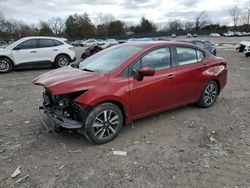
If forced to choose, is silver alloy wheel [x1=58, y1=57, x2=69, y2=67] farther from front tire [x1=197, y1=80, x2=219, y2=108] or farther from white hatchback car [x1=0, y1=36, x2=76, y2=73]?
front tire [x1=197, y1=80, x2=219, y2=108]

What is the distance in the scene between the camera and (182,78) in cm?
545

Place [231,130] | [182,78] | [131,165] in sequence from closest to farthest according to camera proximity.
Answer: [131,165]
[231,130]
[182,78]

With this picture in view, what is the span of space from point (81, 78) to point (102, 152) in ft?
4.05

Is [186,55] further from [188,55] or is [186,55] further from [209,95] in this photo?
[209,95]

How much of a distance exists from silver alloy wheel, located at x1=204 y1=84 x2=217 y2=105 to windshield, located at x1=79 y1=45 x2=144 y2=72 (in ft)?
6.90

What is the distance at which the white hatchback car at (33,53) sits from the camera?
12.1m

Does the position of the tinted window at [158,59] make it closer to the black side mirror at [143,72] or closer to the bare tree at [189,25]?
the black side mirror at [143,72]

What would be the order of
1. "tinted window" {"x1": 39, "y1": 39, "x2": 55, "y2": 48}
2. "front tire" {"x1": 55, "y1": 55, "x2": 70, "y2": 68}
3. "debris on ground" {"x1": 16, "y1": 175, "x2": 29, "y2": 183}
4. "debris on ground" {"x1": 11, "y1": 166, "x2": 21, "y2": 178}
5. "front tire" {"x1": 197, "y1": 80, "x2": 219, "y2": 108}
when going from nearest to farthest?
"debris on ground" {"x1": 16, "y1": 175, "x2": 29, "y2": 183} → "debris on ground" {"x1": 11, "y1": 166, "x2": 21, "y2": 178} → "front tire" {"x1": 197, "y1": 80, "x2": 219, "y2": 108} → "tinted window" {"x1": 39, "y1": 39, "x2": 55, "y2": 48} → "front tire" {"x1": 55, "y1": 55, "x2": 70, "y2": 68}

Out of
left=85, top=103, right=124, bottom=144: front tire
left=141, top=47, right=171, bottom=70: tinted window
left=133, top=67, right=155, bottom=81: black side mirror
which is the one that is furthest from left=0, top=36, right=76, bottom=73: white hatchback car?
left=85, top=103, right=124, bottom=144: front tire

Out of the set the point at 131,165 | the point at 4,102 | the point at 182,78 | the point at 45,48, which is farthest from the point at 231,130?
the point at 45,48

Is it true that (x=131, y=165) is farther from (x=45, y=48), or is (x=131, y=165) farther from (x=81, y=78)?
(x=45, y=48)

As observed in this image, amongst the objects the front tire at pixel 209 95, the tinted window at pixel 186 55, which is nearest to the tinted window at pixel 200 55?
the tinted window at pixel 186 55

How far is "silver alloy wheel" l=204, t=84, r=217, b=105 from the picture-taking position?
245 inches

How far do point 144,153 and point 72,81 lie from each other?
1601 millimetres
